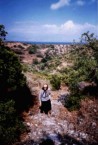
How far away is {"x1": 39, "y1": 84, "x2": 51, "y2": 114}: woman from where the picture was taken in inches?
421

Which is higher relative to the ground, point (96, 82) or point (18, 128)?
point (96, 82)

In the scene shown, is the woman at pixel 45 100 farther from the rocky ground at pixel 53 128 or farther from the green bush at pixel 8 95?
the green bush at pixel 8 95

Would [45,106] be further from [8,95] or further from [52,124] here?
[8,95]

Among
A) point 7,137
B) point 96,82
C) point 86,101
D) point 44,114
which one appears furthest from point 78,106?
point 7,137

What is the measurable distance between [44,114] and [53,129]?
1467 mm

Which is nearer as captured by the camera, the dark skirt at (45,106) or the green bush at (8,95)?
the green bush at (8,95)

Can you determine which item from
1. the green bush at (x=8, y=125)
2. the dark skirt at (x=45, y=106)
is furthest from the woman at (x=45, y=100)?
the green bush at (x=8, y=125)

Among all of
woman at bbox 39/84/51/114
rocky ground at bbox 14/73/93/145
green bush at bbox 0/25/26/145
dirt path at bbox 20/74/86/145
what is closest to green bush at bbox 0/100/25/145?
green bush at bbox 0/25/26/145

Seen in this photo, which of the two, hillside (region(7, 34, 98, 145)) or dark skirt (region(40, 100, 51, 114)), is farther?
dark skirt (region(40, 100, 51, 114))

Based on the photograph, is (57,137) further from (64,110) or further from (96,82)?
(96,82)

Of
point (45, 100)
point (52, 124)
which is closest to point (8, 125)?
point (52, 124)

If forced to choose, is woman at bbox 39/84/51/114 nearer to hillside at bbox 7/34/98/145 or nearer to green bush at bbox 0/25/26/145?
hillside at bbox 7/34/98/145

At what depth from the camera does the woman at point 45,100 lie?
10695 millimetres

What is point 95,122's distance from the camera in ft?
32.9
